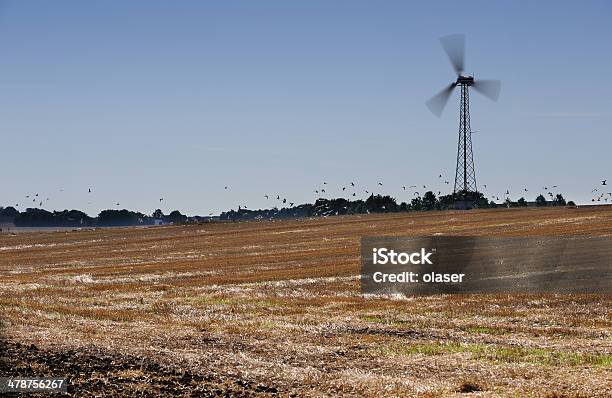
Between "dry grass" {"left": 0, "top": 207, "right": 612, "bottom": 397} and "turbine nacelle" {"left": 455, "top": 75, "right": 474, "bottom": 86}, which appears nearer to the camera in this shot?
"dry grass" {"left": 0, "top": 207, "right": 612, "bottom": 397}

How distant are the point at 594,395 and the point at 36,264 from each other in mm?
86959

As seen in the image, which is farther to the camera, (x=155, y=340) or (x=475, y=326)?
(x=475, y=326)

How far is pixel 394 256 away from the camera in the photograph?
61.0 meters

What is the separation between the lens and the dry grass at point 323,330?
22.3m

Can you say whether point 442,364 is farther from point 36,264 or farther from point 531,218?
point 531,218

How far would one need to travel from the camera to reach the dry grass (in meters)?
22.3

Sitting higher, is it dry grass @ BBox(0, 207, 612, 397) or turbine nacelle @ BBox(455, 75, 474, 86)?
turbine nacelle @ BBox(455, 75, 474, 86)

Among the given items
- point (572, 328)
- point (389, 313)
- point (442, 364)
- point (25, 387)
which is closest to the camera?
point (25, 387)

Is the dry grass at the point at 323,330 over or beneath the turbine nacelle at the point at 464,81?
beneath

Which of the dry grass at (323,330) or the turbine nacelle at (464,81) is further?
the turbine nacelle at (464,81)

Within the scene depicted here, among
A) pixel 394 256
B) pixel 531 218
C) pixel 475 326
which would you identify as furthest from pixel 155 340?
pixel 531 218

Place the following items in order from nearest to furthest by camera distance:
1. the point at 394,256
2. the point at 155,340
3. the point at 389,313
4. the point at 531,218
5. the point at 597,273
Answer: the point at 155,340 → the point at 389,313 → the point at 597,273 → the point at 394,256 → the point at 531,218

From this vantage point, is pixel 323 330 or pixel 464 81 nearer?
pixel 323 330

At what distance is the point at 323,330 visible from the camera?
3291cm
